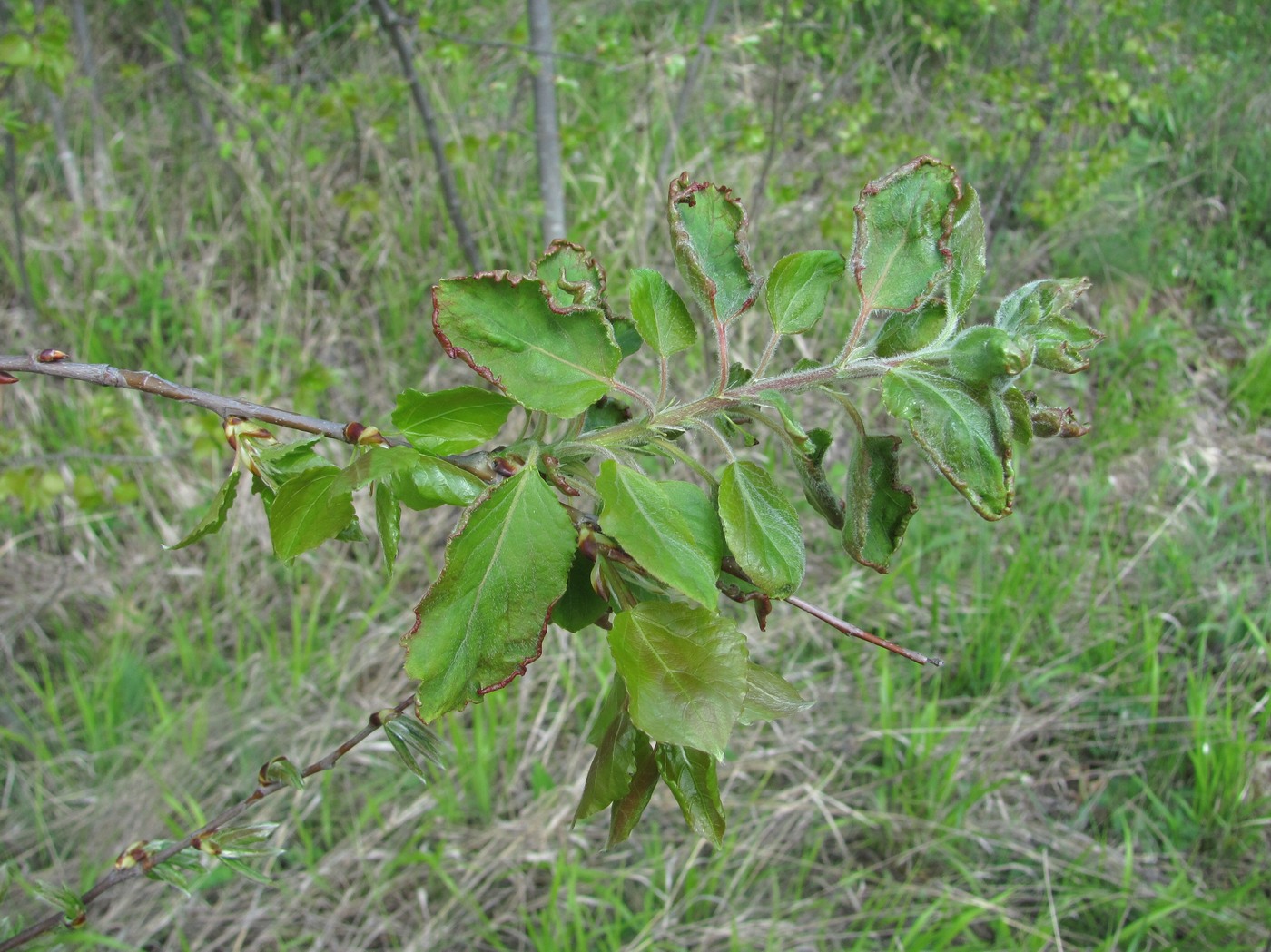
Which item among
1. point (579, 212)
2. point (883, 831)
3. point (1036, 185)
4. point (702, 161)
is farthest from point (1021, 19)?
point (883, 831)

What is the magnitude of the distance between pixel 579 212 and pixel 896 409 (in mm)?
3180

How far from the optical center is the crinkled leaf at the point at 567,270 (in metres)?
0.64

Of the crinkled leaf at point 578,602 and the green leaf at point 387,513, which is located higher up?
the green leaf at point 387,513

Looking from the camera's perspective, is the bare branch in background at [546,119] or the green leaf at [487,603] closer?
the green leaf at [487,603]

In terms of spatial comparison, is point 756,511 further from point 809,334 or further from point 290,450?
point 809,334

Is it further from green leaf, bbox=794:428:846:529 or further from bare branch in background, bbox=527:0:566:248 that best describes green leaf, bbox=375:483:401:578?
bare branch in background, bbox=527:0:566:248

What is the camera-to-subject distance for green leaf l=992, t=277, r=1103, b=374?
0.52 metres

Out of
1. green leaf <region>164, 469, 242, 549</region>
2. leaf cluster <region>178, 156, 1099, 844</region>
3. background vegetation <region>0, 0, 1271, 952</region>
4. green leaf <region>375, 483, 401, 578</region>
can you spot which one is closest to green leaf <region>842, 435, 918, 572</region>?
leaf cluster <region>178, 156, 1099, 844</region>

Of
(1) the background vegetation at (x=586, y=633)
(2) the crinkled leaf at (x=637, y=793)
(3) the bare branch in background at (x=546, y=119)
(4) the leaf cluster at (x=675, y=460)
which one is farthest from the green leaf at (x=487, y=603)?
(3) the bare branch in background at (x=546, y=119)

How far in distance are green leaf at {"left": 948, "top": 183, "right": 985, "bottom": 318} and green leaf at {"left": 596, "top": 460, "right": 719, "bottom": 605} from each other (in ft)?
0.69

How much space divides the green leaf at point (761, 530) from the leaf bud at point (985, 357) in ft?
0.39

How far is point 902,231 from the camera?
0.59m

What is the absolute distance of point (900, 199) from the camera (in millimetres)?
590

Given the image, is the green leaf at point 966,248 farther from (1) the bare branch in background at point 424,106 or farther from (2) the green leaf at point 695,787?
(1) the bare branch in background at point 424,106
